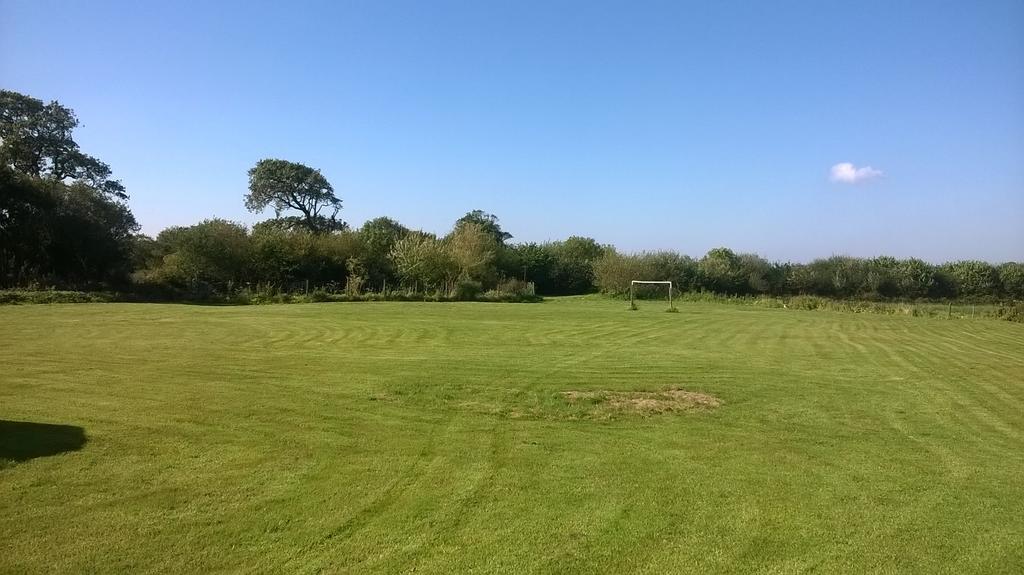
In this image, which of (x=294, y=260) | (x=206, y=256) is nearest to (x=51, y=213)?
(x=206, y=256)

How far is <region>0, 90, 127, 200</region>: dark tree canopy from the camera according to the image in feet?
132

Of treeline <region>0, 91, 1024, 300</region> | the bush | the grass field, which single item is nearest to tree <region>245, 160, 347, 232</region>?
treeline <region>0, 91, 1024, 300</region>

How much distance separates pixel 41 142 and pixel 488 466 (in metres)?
48.8

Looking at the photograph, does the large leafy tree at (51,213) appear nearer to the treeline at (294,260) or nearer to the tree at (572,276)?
the treeline at (294,260)

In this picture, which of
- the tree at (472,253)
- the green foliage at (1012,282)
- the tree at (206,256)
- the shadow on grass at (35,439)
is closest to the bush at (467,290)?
the tree at (472,253)

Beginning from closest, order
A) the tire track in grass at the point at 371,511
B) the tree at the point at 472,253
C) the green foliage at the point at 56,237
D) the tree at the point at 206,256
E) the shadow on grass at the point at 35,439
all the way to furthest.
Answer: the tire track in grass at the point at 371,511
the shadow on grass at the point at 35,439
the green foliage at the point at 56,237
the tree at the point at 206,256
the tree at the point at 472,253

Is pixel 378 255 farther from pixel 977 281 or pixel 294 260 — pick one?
pixel 977 281

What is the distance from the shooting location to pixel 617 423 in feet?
27.0

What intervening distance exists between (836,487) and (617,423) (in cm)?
291

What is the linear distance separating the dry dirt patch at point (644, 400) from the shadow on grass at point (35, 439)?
6091 mm

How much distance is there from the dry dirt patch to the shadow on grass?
20.0 feet

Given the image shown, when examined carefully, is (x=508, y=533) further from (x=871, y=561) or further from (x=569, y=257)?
(x=569, y=257)

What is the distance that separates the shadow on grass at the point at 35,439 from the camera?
5.94 m

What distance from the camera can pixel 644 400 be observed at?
9.59m
